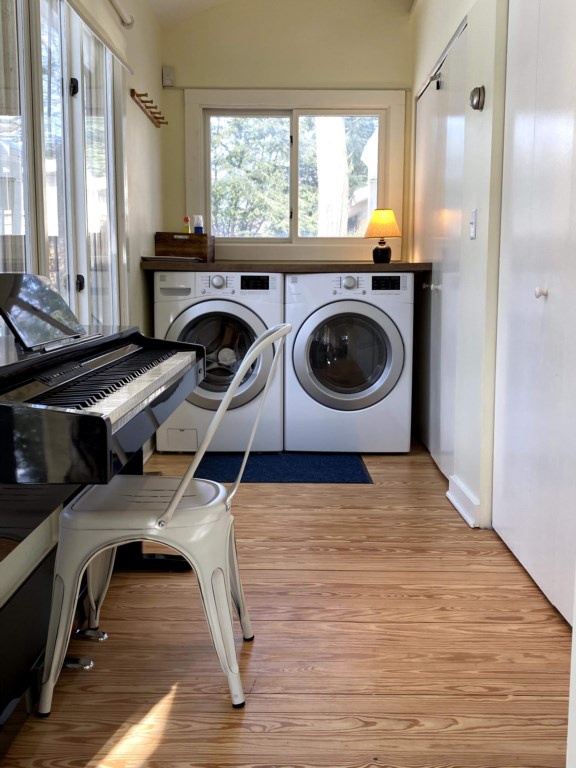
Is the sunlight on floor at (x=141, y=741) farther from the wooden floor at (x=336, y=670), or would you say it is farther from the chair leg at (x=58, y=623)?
the chair leg at (x=58, y=623)

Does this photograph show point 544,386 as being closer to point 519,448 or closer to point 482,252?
point 519,448

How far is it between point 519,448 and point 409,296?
1553 millimetres

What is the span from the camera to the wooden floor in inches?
57.3

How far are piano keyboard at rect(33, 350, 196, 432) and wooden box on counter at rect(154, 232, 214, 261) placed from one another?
201 cm

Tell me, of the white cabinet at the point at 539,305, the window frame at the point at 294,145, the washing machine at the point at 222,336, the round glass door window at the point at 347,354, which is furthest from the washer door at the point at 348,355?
the white cabinet at the point at 539,305

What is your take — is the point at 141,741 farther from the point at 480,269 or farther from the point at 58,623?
the point at 480,269

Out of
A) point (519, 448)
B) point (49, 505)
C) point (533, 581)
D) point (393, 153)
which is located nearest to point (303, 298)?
point (393, 153)

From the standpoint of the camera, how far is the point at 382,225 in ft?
13.8

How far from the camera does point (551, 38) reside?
2.04m

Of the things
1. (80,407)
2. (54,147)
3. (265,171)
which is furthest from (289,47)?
(80,407)

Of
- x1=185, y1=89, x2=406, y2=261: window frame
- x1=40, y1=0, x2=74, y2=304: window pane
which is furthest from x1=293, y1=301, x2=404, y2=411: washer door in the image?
x1=40, y1=0, x2=74, y2=304: window pane

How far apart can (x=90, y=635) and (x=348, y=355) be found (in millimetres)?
2263

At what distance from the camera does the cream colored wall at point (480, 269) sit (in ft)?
8.26

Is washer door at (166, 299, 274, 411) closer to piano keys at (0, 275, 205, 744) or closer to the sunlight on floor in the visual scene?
piano keys at (0, 275, 205, 744)
